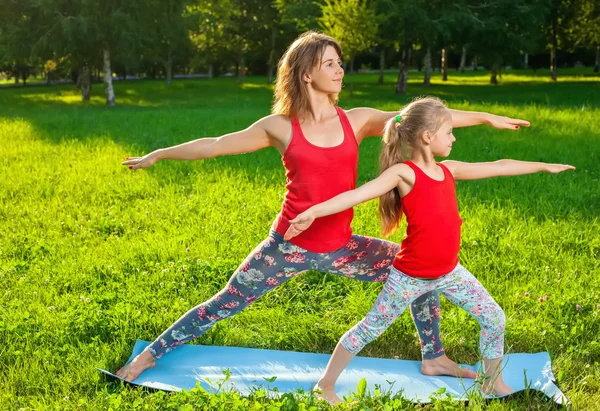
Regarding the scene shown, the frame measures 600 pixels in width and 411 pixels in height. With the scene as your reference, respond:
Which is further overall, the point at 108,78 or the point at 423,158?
the point at 108,78

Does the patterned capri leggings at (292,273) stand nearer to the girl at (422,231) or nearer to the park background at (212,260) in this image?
the girl at (422,231)

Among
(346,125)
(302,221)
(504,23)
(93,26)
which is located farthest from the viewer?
(504,23)

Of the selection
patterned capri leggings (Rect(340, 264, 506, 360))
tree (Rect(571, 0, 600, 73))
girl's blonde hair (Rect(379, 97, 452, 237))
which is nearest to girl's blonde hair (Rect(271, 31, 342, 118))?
girl's blonde hair (Rect(379, 97, 452, 237))

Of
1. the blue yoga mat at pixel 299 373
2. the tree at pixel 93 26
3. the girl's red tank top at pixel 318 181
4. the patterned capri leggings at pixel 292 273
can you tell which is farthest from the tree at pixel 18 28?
the girl's red tank top at pixel 318 181

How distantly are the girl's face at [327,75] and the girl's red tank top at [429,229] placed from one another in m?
0.64

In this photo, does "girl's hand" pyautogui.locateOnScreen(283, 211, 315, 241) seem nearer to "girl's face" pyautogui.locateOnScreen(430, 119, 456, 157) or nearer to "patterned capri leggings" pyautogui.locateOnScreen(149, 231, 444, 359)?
"patterned capri leggings" pyautogui.locateOnScreen(149, 231, 444, 359)

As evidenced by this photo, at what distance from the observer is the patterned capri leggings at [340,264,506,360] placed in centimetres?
376

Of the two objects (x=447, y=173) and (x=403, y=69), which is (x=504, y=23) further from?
(x=447, y=173)

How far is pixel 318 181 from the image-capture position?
3.85m

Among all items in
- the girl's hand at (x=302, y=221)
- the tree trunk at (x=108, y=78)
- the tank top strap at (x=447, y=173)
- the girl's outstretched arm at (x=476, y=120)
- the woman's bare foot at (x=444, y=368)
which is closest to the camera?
the girl's hand at (x=302, y=221)

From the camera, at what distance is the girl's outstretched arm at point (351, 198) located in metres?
3.43

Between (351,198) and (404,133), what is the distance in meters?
0.55

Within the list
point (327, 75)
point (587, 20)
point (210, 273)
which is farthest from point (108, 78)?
point (327, 75)

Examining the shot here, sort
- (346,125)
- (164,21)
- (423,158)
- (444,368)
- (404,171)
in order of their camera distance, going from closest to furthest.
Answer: (404,171) < (423,158) < (346,125) < (444,368) < (164,21)
